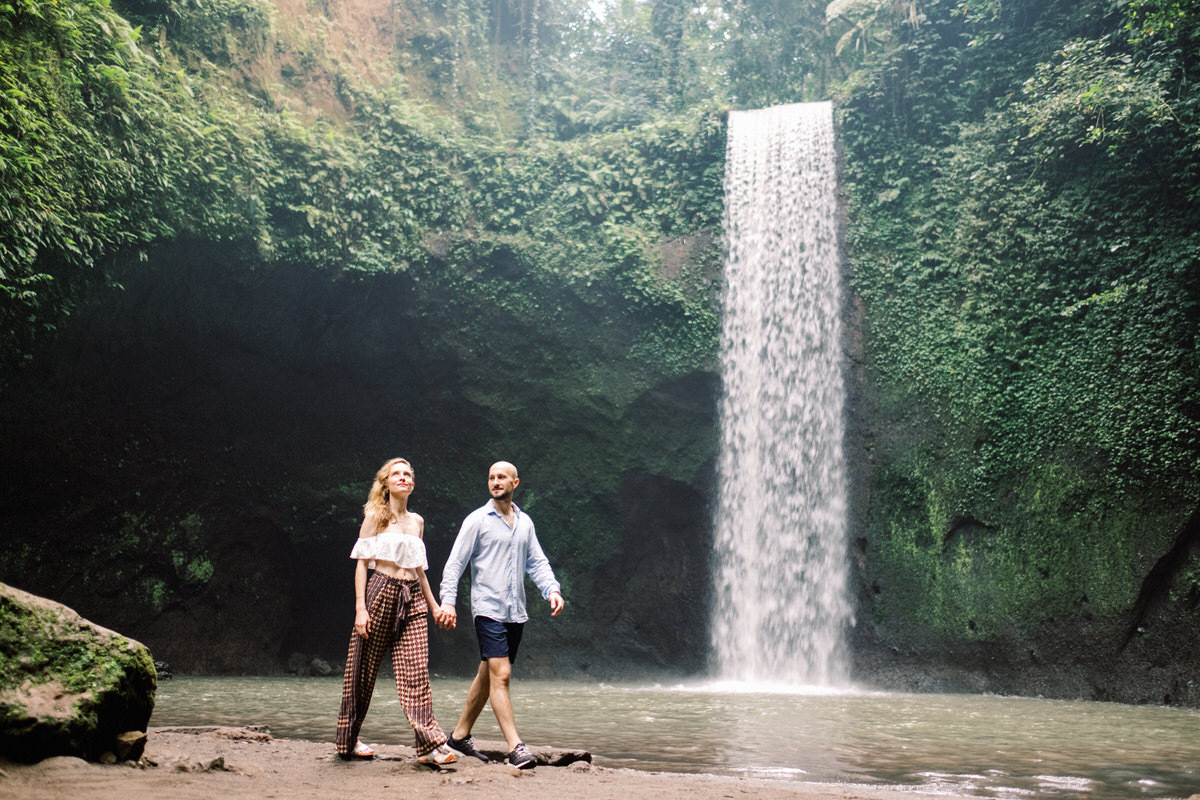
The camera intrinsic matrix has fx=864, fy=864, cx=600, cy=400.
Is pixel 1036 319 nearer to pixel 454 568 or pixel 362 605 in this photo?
pixel 454 568

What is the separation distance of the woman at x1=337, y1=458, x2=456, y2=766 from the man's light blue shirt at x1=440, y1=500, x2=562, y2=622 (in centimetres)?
20

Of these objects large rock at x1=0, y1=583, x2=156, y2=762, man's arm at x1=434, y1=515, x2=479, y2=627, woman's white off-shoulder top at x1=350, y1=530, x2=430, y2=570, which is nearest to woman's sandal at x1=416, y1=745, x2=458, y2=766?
man's arm at x1=434, y1=515, x2=479, y2=627

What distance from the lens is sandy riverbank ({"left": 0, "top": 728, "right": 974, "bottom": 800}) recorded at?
3.23 meters

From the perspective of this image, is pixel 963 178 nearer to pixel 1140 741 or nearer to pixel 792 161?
pixel 792 161

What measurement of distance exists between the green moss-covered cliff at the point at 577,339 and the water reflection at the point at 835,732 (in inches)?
96.2

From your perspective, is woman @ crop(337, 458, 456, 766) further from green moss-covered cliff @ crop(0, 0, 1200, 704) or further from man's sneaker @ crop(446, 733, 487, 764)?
green moss-covered cliff @ crop(0, 0, 1200, 704)

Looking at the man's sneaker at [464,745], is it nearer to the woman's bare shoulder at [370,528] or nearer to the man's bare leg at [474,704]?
the man's bare leg at [474,704]

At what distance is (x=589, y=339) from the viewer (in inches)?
529

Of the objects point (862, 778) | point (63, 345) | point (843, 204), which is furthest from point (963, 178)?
point (63, 345)

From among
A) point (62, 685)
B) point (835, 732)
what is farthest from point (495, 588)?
point (835, 732)

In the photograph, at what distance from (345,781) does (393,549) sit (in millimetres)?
1102

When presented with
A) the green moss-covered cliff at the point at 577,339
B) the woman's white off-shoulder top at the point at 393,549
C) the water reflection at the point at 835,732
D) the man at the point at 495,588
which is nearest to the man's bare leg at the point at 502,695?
the man at the point at 495,588

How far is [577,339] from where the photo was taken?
13.4m

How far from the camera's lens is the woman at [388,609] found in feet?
14.0
